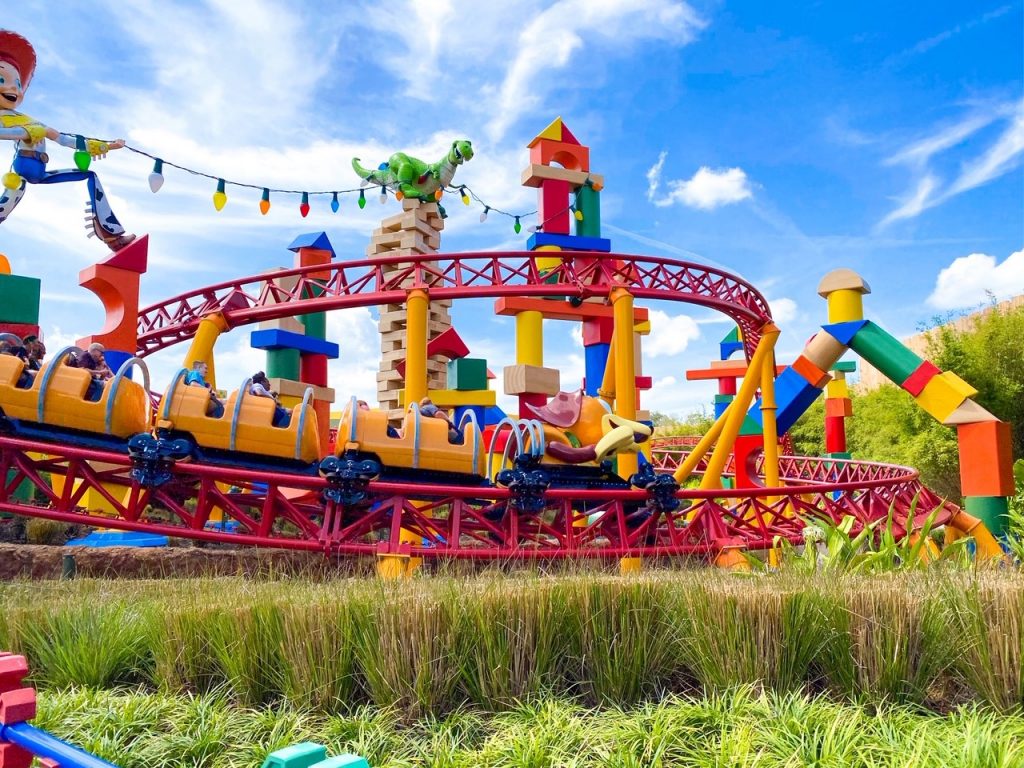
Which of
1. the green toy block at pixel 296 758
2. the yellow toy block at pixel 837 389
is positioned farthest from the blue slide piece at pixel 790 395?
the green toy block at pixel 296 758

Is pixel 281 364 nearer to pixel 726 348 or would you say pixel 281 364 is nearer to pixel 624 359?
pixel 624 359

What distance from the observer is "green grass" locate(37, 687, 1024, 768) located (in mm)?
3025

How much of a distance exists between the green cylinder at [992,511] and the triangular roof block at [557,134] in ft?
35.3

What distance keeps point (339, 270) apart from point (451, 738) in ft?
32.8

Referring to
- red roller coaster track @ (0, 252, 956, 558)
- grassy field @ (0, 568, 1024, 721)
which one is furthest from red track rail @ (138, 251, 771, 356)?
grassy field @ (0, 568, 1024, 721)

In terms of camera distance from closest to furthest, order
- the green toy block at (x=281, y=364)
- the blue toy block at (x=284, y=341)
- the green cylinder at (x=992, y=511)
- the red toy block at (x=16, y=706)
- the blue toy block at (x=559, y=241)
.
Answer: the red toy block at (x=16, y=706) < the green cylinder at (x=992, y=511) < the blue toy block at (x=284, y=341) < the green toy block at (x=281, y=364) < the blue toy block at (x=559, y=241)

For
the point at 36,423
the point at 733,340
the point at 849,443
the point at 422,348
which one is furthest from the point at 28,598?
the point at 849,443

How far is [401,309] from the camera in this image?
55.3ft

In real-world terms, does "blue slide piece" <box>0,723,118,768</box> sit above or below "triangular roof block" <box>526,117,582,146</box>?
below

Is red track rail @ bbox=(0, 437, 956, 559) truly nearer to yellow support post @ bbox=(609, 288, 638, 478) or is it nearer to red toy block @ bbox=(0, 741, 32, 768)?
yellow support post @ bbox=(609, 288, 638, 478)

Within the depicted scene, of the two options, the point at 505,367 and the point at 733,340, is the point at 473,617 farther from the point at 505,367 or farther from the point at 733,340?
the point at 733,340

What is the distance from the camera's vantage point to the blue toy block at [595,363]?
1698 cm

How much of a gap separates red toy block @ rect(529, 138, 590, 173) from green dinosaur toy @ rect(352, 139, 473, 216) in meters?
1.53

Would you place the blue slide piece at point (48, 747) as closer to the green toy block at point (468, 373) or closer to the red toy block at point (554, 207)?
the green toy block at point (468, 373)
